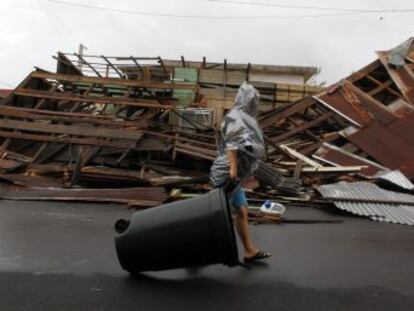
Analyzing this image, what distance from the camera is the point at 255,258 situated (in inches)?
199

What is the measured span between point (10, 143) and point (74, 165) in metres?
2.04

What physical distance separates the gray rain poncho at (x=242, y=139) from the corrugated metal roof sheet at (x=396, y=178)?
18.1 ft

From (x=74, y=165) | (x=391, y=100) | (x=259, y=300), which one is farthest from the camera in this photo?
(x=391, y=100)

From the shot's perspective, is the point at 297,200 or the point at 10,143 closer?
the point at 297,200

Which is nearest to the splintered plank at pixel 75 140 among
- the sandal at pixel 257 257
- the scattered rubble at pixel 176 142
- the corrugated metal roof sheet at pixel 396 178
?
the scattered rubble at pixel 176 142

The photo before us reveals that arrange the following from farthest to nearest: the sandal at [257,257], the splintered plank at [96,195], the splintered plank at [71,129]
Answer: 1. the splintered plank at [71,129]
2. the splintered plank at [96,195]
3. the sandal at [257,257]

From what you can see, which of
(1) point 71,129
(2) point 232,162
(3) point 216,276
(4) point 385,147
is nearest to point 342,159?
(4) point 385,147

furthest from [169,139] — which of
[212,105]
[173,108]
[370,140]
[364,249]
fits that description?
[212,105]

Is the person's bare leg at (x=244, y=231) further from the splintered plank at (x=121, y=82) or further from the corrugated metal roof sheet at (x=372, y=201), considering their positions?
the splintered plank at (x=121, y=82)

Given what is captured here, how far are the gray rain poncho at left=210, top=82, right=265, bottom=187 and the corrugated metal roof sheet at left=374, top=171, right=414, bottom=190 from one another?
5519mm

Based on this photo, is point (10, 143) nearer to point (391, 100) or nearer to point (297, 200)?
point (297, 200)

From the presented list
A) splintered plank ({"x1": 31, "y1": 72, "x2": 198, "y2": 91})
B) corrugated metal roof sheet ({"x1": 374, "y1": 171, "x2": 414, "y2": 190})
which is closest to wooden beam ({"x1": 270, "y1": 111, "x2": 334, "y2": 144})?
splintered plank ({"x1": 31, "y1": 72, "x2": 198, "y2": 91})

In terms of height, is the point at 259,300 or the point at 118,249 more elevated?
the point at 118,249

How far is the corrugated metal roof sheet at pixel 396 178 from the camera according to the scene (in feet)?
31.8
